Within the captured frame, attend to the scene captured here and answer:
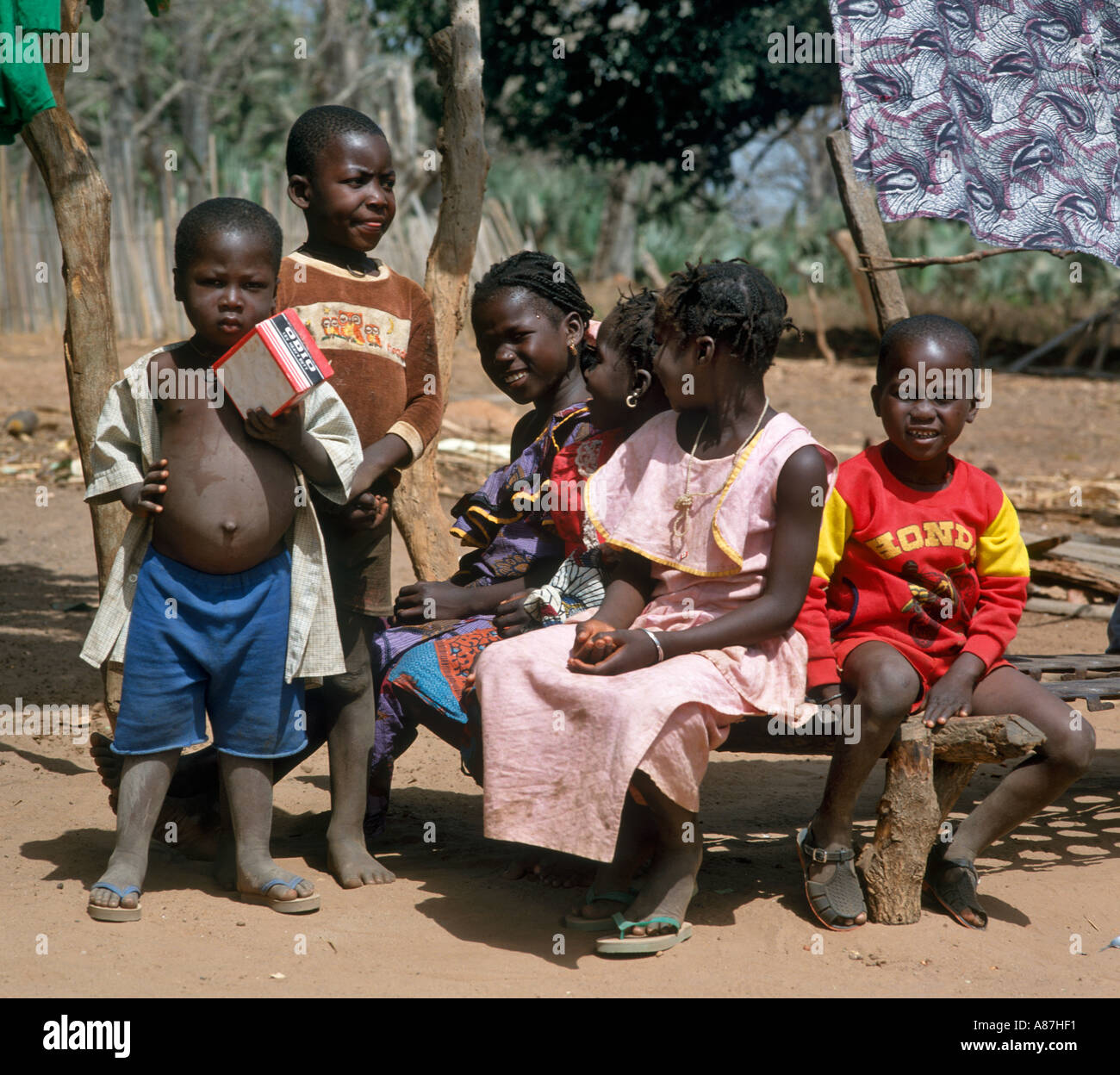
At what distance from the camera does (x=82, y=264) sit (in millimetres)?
3980

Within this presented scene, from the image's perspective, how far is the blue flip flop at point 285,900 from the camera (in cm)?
302

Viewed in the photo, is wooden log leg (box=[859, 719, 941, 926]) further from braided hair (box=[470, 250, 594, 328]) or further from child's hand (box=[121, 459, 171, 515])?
child's hand (box=[121, 459, 171, 515])

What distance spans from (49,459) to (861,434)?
7059 millimetres

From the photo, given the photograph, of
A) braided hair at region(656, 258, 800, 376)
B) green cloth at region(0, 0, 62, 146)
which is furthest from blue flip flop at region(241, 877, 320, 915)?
green cloth at region(0, 0, 62, 146)

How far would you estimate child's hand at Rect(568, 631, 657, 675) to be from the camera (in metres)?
2.88

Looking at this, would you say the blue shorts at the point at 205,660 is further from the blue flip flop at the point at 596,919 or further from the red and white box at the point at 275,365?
the blue flip flop at the point at 596,919

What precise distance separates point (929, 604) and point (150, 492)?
2.01 meters

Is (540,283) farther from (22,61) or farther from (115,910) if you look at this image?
(115,910)

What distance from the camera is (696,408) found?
317 centimetres

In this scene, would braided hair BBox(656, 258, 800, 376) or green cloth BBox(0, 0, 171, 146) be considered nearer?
braided hair BBox(656, 258, 800, 376)

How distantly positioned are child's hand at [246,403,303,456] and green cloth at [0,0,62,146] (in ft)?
4.64

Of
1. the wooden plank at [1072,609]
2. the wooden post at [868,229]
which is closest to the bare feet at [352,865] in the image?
the wooden post at [868,229]

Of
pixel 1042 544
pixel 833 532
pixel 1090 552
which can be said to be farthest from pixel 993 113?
pixel 1090 552

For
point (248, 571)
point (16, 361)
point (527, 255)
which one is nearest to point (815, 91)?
point (16, 361)
